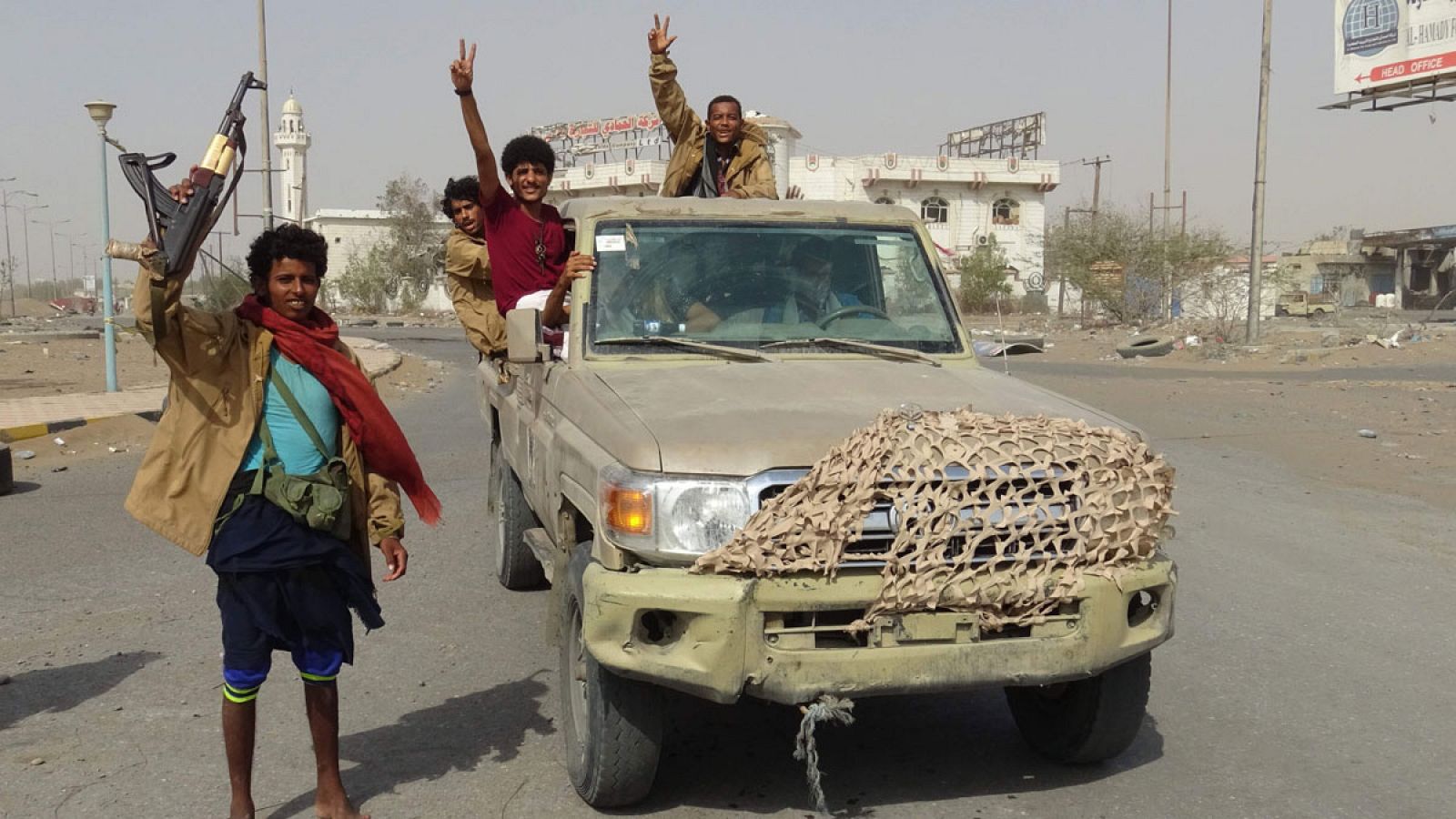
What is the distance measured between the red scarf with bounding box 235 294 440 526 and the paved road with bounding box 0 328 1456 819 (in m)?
1.11

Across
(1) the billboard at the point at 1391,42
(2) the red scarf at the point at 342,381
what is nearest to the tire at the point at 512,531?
(2) the red scarf at the point at 342,381

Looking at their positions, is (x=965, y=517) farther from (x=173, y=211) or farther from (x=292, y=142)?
(x=292, y=142)

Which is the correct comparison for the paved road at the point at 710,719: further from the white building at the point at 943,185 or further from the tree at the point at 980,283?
the white building at the point at 943,185

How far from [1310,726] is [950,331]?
2.00 m

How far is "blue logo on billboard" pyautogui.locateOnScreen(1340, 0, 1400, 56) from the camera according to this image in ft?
103

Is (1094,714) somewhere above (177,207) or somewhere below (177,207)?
below

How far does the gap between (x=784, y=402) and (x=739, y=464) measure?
450mm

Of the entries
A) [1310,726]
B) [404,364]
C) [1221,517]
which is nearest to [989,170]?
[404,364]

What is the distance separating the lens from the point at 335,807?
3914 millimetres

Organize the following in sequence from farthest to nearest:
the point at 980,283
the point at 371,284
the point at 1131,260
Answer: the point at 371,284
the point at 980,283
the point at 1131,260

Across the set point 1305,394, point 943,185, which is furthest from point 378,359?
point 943,185

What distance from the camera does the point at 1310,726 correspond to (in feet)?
15.7

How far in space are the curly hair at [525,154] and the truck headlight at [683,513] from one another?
3.27 meters

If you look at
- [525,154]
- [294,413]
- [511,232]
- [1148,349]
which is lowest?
[1148,349]
